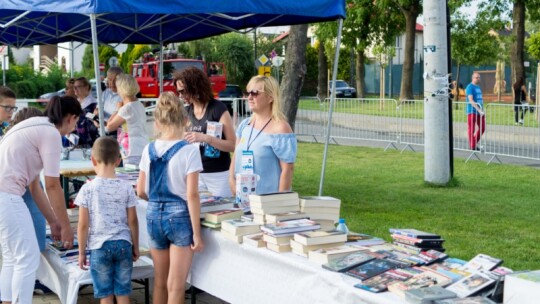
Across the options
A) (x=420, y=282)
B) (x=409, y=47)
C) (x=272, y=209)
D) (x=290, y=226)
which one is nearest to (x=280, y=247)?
(x=290, y=226)

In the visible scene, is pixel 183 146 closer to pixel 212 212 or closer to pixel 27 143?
pixel 212 212

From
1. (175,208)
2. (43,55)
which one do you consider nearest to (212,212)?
(175,208)

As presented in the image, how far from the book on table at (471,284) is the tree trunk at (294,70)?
10.4 meters

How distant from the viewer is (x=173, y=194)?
15.9ft

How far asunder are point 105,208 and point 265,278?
1175mm

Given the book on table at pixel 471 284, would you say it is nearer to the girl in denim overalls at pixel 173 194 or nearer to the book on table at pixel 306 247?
the book on table at pixel 306 247

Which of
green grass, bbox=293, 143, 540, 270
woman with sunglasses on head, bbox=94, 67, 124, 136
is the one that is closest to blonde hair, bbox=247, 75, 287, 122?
green grass, bbox=293, 143, 540, 270

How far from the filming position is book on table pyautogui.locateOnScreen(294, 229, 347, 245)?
4.25 meters

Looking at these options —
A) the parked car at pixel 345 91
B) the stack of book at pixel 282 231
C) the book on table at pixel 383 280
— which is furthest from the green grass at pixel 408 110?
the parked car at pixel 345 91

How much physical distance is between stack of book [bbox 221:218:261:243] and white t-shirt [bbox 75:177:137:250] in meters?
0.70

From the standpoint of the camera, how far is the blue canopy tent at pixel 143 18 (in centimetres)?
626

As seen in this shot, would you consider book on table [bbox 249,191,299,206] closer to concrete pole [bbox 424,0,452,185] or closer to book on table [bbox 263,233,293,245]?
book on table [bbox 263,233,293,245]

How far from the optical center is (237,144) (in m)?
5.77

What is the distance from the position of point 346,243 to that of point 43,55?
67.3m
